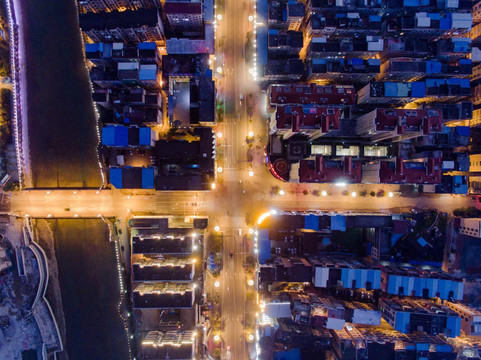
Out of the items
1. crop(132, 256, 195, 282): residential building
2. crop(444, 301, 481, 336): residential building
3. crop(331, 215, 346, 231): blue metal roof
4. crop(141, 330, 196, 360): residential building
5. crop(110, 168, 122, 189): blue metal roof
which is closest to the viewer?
crop(141, 330, 196, 360): residential building

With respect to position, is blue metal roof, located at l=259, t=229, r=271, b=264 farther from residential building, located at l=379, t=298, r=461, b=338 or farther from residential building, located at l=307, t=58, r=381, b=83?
residential building, located at l=307, t=58, r=381, b=83

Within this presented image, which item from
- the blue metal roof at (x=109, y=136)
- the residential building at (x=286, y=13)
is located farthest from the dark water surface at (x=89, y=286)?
the residential building at (x=286, y=13)

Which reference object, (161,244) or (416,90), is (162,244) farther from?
(416,90)

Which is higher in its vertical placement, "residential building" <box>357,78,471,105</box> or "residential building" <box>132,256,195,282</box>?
"residential building" <box>357,78,471,105</box>

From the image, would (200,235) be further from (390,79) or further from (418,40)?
(418,40)

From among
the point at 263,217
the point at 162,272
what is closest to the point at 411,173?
the point at 263,217

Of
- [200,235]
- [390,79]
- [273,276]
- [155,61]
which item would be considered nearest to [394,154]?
[390,79]

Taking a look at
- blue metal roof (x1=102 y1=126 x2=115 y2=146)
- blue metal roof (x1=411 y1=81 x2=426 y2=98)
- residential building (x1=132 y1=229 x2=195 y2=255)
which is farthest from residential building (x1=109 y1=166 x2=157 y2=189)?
blue metal roof (x1=411 y1=81 x2=426 y2=98)
